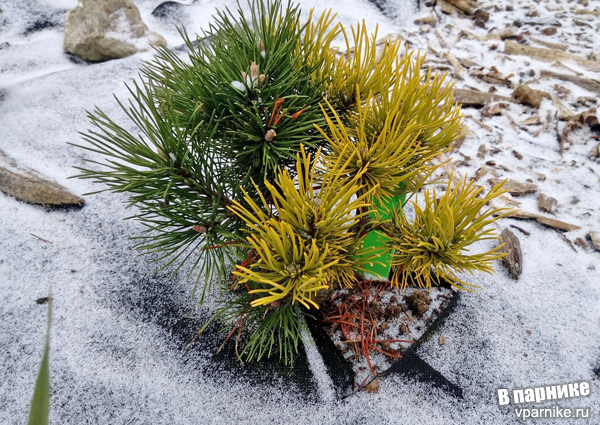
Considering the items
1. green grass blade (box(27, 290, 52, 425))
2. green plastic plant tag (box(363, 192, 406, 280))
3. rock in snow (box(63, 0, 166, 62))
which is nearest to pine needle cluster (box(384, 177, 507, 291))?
green plastic plant tag (box(363, 192, 406, 280))

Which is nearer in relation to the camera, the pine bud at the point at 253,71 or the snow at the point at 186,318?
the pine bud at the point at 253,71

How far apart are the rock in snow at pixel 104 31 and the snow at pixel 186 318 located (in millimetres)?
413

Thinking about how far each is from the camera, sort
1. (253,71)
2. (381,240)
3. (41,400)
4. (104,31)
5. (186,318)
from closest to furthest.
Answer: (41,400) < (253,71) < (381,240) < (186,318) < (104,31)

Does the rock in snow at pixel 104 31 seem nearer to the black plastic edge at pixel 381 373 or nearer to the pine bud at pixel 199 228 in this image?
the pine bud at pixel 199 228

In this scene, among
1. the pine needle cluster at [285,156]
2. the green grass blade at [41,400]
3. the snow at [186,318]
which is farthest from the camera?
the snow at [186,318]

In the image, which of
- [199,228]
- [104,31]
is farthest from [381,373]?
[104,31]

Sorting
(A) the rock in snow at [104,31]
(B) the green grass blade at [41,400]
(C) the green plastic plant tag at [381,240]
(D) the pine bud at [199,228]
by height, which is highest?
(A) the rock in snow at [104,31]

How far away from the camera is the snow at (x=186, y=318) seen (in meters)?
1.02

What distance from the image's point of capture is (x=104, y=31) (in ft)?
6.78

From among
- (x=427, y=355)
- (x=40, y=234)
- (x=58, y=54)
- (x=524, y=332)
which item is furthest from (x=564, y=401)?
(x=58, y=54)

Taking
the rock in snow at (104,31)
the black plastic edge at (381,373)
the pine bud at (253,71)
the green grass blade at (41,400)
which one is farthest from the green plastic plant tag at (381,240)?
the rock in snow at (104,31)

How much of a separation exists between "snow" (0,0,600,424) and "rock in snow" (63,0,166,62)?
0.41m

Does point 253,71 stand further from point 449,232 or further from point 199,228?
point 449,232

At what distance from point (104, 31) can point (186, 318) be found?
170cm
